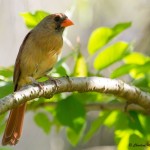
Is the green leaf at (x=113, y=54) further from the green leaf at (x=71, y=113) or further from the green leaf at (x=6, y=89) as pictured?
the green leaf at (x=6, y=89)

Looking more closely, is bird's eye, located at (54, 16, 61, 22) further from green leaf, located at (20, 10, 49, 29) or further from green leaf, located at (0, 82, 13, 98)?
green leaf, located at (0, 82, 13, 98)

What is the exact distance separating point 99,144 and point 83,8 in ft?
3.23

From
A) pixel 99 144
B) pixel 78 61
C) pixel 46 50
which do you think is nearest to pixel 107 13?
pixel 99 144

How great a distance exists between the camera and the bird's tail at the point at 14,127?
7.27 feet

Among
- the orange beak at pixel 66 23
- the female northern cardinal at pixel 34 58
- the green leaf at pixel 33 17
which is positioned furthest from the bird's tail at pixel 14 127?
the orange beak at pixel 66 23

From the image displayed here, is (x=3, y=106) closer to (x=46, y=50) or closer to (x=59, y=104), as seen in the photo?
(x=59, y=104)

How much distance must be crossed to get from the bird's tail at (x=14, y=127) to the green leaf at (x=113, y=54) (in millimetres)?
364

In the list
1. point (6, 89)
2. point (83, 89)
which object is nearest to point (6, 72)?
point (6, 89)

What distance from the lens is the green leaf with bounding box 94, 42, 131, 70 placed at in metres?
2.25

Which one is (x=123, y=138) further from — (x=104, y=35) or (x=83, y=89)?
(x=104, y=35)

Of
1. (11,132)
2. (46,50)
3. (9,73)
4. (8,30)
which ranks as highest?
(8,30)

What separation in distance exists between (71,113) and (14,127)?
343 millimetres

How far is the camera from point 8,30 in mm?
4176

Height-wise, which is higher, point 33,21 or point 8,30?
point 8,30
